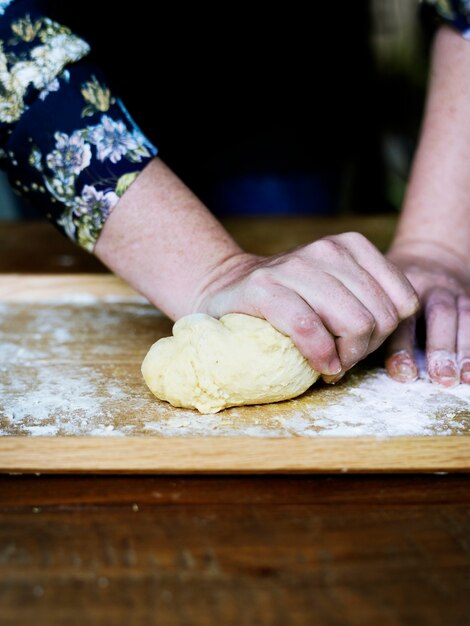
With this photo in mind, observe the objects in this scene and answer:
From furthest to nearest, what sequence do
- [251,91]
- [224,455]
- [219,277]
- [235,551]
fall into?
[251,91] < [219,277] < [224,455] < [235,551]

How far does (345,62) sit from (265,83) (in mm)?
264

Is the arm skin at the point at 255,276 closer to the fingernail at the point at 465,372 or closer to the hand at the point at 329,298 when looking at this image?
the hand at the point at 329,298

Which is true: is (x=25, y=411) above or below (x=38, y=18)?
below

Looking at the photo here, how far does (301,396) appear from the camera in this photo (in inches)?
41.4

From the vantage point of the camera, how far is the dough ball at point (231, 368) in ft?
3.22

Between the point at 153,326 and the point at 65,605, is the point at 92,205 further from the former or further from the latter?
the point at 65,605

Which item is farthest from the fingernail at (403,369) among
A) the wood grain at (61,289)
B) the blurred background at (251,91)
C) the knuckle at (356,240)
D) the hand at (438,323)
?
the blurred background at (251,91)

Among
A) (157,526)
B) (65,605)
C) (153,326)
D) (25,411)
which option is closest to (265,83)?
(153,326)

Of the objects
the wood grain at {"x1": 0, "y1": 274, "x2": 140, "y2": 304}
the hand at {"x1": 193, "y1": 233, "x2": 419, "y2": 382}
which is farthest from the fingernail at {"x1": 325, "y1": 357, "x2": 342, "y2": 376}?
the wood grain at {"x1": 0, "y1": 274, "x2": 140, "y2": 304}

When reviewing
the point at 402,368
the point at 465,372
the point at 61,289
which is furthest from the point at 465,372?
the point at 61,289

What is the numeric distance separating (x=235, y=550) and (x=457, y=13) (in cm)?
117

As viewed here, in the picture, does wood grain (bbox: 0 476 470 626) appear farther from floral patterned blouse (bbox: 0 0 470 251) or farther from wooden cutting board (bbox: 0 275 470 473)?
floral patterned blouse (bbox: 0 0 470 251)

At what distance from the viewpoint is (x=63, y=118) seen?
1.11m

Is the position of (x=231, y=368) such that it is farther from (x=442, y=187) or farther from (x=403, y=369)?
(x=442, y=187)
